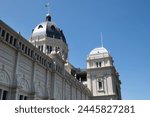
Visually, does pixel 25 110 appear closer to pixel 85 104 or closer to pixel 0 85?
pixel 85 104

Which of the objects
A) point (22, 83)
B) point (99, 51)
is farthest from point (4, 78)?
point (99, 51)

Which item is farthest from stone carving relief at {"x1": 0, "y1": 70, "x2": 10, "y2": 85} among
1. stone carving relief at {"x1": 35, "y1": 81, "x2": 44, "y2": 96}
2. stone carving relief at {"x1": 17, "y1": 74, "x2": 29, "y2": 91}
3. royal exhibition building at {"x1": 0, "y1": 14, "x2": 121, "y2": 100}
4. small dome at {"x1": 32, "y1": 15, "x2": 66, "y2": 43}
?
small dome at {"x1": 32, "y1": 15, "x2": 66, "y2": 43}

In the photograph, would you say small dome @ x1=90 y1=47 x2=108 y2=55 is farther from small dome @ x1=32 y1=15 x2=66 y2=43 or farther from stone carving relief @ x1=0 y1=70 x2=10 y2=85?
stone carving relief @ x1=0 y1=70 x2=10 y2=85

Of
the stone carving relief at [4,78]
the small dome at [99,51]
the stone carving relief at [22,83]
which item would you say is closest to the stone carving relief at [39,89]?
the stone carving relief at [22,83]

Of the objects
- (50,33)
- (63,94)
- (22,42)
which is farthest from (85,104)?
(50,33)

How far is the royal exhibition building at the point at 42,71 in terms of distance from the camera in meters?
23.2

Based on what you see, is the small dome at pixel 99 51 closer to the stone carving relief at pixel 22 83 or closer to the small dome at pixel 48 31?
the small dome at pixel 48 31

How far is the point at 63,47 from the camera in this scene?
61562mm

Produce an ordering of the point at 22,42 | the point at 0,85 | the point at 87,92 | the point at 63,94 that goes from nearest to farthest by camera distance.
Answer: the point at 0,85 → the point at 22,42 → the point at 63,94 → the point at 87,92

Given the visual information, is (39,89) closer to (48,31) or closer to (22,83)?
(22,83)

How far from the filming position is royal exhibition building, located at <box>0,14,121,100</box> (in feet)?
76.1

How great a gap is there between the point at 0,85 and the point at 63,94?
18.9 metres

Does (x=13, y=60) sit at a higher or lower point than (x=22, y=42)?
lower

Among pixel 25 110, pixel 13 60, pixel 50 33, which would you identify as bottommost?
pixel 25 110
